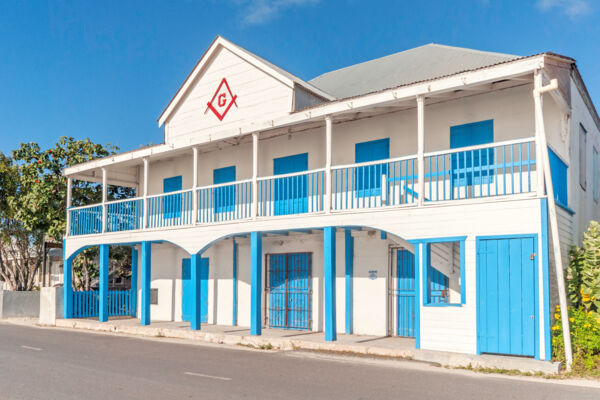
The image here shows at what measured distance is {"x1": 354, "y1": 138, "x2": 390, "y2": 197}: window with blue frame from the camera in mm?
15172

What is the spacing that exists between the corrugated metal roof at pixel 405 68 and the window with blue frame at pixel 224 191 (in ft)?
13.1

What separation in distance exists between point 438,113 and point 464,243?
12.6 feet

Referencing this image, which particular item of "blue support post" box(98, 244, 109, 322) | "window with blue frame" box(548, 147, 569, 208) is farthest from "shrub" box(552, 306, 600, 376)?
"blue support post" box(98, 244, 109, 322)

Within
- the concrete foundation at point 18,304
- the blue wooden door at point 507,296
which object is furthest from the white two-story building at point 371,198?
the concrete foundation at point 18,304

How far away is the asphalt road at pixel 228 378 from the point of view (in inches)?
344

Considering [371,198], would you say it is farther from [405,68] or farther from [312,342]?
[405,68]

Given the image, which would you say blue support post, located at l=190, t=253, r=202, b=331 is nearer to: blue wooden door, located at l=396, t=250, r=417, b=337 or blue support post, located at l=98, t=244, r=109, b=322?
blue support post, located at l=98, t=244, r=109, b=322

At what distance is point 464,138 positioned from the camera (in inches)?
547

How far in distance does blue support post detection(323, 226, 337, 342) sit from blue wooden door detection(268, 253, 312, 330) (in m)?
3.16

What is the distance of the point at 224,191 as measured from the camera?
18.5 metres

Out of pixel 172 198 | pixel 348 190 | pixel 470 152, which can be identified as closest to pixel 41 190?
pixel 172 198

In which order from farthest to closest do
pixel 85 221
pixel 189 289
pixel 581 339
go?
pixel 85 221, pixel 189 289, pixel 581 339

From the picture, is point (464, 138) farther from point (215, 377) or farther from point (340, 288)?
point (215, 377)

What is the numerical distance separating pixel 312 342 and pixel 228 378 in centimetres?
395
